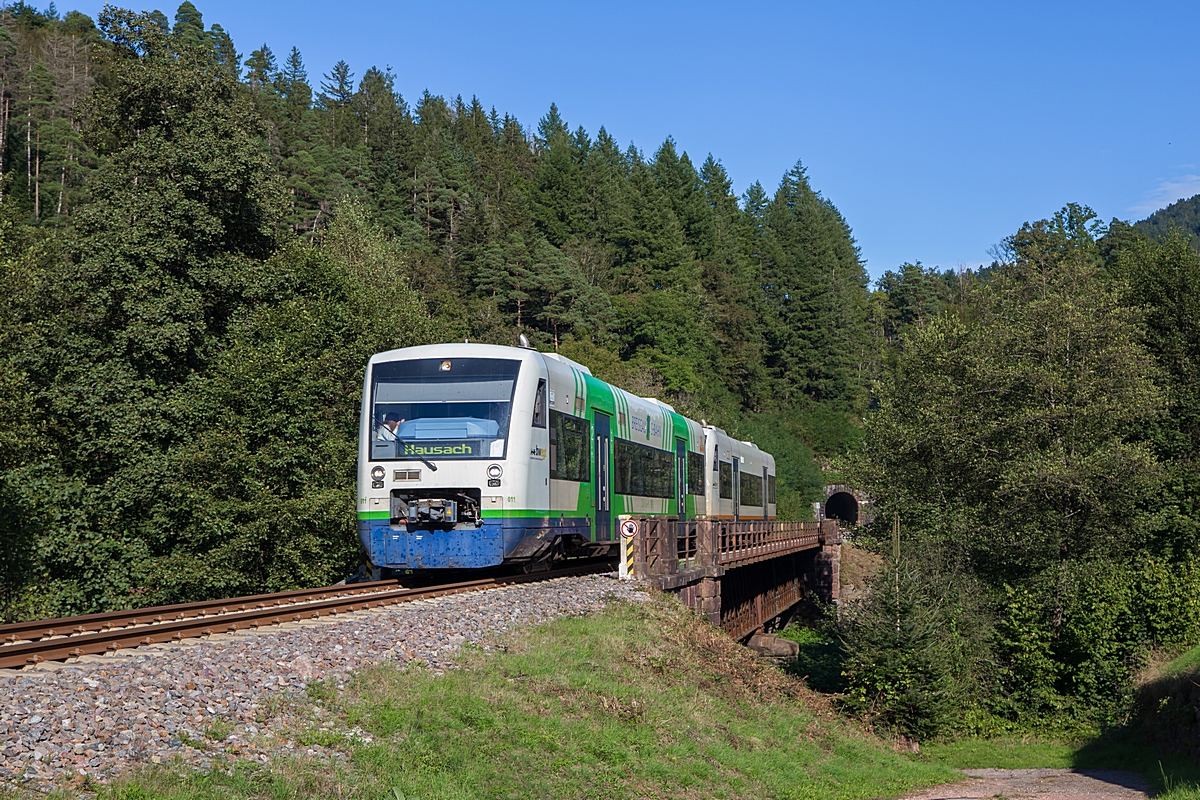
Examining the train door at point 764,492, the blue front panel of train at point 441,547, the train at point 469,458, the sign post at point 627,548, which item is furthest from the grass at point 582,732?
the train door at point 764,492

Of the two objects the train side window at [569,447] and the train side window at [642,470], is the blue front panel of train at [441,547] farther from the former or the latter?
the train side window at [642,470]

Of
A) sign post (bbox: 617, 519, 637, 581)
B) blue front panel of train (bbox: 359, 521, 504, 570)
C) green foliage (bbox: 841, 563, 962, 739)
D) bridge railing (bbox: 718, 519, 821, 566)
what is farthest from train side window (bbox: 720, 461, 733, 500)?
blue front panel of train (bbox: 359, 521, 504, 570)

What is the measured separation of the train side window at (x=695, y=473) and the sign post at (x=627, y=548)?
10.1 metres

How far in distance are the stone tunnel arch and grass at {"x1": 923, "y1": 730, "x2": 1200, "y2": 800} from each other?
195 ft

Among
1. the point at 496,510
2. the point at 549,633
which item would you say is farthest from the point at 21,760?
the point at 496,510

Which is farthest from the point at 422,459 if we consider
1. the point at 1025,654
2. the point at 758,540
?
the point at 1025,654

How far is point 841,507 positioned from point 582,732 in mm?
91457

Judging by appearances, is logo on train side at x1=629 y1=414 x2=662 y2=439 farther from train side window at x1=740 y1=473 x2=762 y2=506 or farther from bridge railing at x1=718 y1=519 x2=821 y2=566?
train side window at x1=740 y1=473 x2=762 y2=506

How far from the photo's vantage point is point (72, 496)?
29531 mm

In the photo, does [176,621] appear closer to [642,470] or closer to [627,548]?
[627,548]

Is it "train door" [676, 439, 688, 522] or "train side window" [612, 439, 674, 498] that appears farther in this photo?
"train door" [676, 439, 688, 522]

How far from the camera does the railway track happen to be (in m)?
10.8

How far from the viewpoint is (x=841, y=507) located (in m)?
101

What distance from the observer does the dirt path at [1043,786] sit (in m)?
19.6
